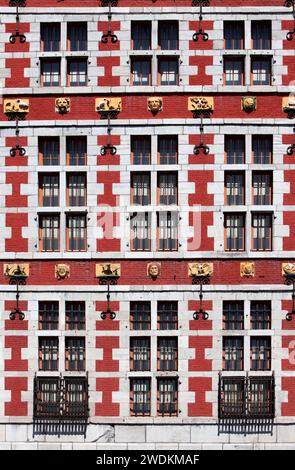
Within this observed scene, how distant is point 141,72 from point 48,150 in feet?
11.2

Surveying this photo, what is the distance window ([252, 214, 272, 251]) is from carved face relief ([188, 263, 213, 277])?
1.43 metres

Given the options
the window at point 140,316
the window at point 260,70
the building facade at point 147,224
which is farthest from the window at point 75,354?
the window at point 260,70

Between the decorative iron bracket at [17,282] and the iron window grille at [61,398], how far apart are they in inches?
71.5

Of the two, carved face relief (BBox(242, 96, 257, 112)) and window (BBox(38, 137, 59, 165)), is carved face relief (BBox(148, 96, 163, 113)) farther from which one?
window (BBox(38, 137, 59, 165))

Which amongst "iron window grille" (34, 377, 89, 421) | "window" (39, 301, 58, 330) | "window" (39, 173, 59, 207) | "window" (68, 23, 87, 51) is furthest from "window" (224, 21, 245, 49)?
"iron window grille" (34, 377, 89, 421)

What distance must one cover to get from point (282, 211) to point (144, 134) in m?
4.37

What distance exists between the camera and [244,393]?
2250cm

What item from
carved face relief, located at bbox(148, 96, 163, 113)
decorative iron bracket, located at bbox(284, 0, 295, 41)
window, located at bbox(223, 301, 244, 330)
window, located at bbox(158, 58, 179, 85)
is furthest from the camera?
window, located at bbox(158, 58, 179, 85)

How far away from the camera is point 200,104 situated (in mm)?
23000

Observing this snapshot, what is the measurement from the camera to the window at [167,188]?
23.2 meters

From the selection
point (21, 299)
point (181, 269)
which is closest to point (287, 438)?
point (181, 269)

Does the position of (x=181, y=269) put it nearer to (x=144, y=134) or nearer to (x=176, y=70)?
(x=144, y=134)

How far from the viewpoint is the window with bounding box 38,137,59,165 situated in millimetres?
23312

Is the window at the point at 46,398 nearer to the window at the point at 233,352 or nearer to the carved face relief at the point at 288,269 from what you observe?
the window at the point at 233,352
